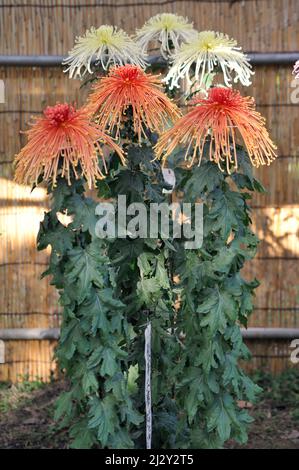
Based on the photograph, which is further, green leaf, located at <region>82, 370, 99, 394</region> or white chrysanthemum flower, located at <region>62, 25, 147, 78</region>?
A: white chrysanthemum flower, located at <region>62, 25, 147, 78</region>

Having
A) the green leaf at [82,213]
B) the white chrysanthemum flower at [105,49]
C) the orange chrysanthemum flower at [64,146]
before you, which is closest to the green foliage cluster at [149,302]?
the green leaf at [82,213]

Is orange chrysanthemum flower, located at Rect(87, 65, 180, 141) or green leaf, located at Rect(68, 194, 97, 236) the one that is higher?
orange chrysanthemum flower, located at Rect(87, 65, 180, 141)

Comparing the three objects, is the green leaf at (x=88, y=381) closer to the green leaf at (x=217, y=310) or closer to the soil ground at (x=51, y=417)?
the green leaf at (x=217, y=310)

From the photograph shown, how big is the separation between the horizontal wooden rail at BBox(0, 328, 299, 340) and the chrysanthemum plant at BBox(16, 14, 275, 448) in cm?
133

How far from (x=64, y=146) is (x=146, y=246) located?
1.91ft

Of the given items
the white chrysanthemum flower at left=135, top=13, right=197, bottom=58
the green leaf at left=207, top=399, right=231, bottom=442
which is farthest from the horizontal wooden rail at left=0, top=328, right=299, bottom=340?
the white chrysanthemum flower at left=135, top=13, right=197, bottom=58

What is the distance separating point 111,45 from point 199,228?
0.73m

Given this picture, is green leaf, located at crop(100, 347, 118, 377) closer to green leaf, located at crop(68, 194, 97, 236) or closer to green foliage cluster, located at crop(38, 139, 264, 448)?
green foliage cluster, located at crop(38, 139, 264, 448)

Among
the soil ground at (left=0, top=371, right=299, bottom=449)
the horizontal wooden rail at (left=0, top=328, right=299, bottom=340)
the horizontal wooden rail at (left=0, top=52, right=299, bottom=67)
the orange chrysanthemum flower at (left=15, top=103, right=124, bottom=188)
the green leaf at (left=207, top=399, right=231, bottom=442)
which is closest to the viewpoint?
the orange chrysanthemum flower at (left=15, top=103, right=124, bottom=188)

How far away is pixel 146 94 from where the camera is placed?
2572 millimetres

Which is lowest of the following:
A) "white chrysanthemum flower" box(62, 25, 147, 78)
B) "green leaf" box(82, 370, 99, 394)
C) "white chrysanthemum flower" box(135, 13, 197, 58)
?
"green leaf" box(82, 370, 99, 394)

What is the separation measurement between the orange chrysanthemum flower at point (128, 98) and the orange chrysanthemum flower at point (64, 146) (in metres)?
0.09

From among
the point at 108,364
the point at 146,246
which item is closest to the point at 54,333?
the point at 146,246

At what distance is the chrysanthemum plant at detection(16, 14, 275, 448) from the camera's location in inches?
97.8
